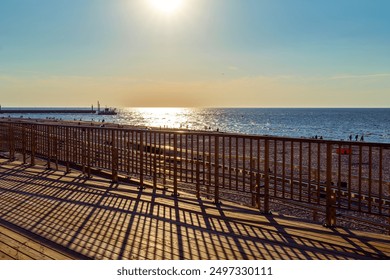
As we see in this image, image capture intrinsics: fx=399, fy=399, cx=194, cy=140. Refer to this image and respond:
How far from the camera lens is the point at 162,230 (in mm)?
4594

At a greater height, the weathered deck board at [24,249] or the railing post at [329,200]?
the railing post at [329,200]

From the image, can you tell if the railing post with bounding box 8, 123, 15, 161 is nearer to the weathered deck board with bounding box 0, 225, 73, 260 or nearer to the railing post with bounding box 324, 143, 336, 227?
the weathered deck board with bounding box 0, 225, 73, 260

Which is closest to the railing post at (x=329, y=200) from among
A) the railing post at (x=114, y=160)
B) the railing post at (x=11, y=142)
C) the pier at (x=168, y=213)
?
the pier at (x=168, y=213)

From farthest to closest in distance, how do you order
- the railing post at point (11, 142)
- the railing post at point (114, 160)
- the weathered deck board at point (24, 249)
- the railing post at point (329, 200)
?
the railing post at point (11, 142), the railing post at point (114, 160), the railing post at point (329, 200), the weathered deck board at point (24, 249)

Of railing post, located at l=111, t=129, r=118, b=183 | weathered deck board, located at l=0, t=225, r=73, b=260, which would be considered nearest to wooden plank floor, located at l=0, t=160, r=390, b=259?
weathered deck board, located at l=0, t=225, r=73, b=260

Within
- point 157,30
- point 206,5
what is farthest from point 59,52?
point 206,5

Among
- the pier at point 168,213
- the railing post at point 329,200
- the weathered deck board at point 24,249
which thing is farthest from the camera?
the railing post at point 329,200

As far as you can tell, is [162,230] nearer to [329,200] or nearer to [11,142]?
[329,200]

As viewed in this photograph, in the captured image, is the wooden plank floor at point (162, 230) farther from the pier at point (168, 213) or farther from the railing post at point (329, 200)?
the railing post at point (329, 200)

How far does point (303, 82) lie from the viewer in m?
118

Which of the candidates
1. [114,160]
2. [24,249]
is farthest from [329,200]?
[114,160]

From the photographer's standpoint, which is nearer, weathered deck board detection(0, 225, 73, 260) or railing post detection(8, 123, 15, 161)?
weathered deck board detection(0, 225, 73, 260)

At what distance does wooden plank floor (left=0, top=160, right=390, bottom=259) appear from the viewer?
389cm

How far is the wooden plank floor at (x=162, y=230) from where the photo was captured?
389 cm
